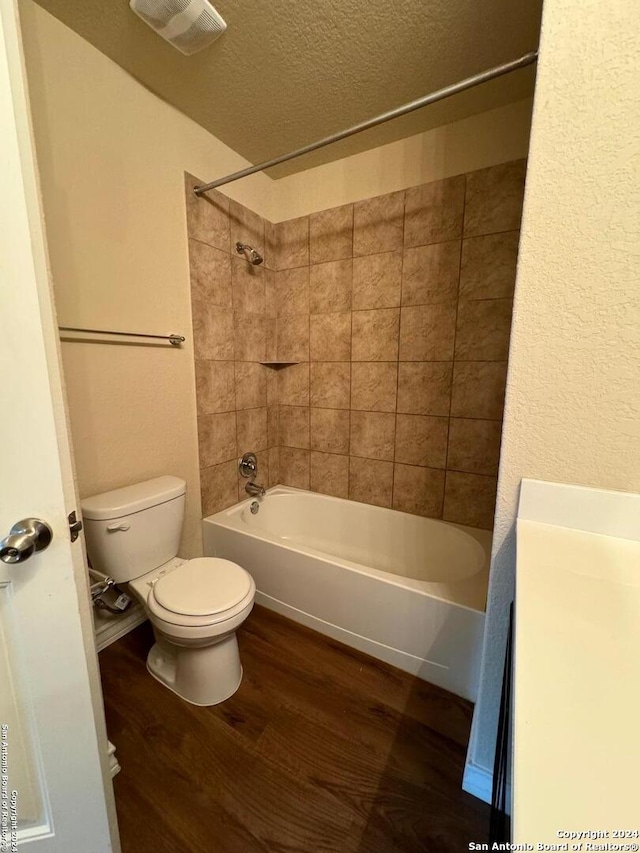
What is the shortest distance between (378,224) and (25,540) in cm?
203

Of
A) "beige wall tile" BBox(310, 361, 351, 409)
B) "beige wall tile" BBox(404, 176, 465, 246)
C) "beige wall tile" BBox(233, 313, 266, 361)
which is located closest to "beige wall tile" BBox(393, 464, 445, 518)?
"beige wall tile" BBox(310, 361, 351, 409)

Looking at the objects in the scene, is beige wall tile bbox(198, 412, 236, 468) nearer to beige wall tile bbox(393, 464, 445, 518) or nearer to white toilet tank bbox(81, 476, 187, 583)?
white toilet tank bbox(81, 476, 187, 583)

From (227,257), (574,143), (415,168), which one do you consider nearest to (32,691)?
(574,143)

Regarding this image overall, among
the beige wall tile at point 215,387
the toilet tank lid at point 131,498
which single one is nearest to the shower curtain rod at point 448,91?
the beige wall tile at point 215,387

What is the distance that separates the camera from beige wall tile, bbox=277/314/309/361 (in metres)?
2.17

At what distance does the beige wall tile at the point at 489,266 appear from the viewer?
1590mm

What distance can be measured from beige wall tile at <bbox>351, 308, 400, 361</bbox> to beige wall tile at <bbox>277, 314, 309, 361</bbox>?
12.9 inches

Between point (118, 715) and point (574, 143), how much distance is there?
2.10 meters

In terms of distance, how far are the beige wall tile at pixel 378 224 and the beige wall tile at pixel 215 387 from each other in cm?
103

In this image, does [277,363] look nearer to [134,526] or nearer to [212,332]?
[212,332]

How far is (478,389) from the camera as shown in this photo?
5.66 feet

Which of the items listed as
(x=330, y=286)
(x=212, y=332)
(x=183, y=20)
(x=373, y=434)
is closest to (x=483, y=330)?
(x=373, y=434)

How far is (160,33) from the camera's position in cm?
116

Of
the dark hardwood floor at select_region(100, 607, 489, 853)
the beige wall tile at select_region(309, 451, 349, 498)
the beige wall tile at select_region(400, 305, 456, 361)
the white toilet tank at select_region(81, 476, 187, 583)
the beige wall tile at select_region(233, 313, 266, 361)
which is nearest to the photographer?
the dark hardwood floor at select_region(100, 607, 489, 853)
